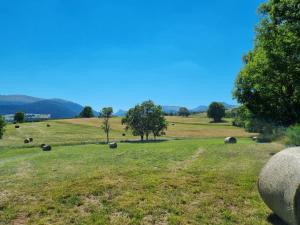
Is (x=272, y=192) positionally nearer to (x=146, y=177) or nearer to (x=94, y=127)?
(x=146, y=177)

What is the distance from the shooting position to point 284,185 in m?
8.82

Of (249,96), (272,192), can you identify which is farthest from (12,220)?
(249,96)

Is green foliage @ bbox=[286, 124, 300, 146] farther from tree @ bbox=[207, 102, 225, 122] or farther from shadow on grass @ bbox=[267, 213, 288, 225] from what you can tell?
tree @ bbox=[207, 102, 225, 122]

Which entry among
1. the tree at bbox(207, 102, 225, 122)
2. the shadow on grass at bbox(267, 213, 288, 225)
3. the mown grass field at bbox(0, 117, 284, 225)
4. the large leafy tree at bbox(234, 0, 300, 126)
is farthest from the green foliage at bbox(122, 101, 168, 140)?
the shadow on grass at bbox(267, 213, 288, 225)

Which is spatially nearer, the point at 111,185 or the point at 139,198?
the point at 139,198

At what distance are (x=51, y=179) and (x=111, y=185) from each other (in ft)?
11.4

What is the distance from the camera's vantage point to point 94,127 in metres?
108

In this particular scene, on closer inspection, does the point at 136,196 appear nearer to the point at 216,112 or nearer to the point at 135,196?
the point at 135,196

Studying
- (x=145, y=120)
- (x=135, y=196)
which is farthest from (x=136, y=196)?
(x=145, y=120)

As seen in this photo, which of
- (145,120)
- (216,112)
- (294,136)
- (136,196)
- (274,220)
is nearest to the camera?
(274,220)

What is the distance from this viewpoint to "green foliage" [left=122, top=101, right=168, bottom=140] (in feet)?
263

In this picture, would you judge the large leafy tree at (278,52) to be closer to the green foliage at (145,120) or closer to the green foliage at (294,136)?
the green foliage at (294,136)

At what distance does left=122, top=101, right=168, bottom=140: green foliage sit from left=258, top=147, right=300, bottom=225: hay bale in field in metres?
69.9

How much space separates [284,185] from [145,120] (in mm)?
71335
